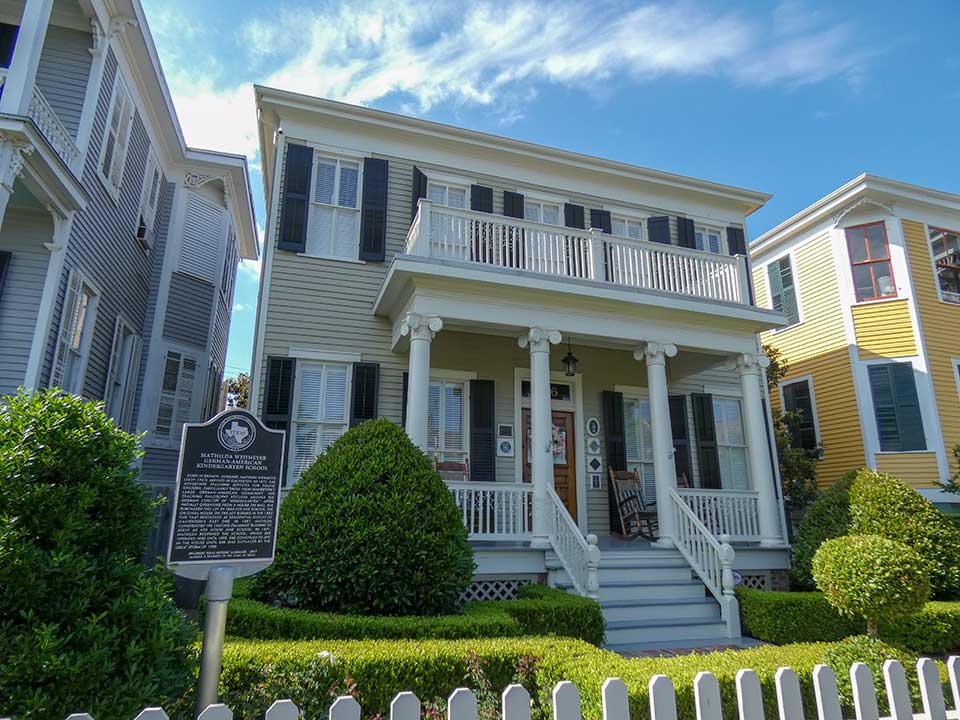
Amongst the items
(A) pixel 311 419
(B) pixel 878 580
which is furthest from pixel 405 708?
(A) pixel 311 419

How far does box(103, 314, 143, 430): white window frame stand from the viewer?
10609mm

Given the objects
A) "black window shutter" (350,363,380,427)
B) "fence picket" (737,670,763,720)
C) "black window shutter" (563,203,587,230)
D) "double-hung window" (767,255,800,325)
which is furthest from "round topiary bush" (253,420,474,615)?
"double-hung window" (767,255,800,325)

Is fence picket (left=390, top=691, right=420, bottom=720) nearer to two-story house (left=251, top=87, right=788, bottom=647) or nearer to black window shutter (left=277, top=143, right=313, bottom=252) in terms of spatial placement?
two-story house (left=251, top=87, right=788, bottom=647)

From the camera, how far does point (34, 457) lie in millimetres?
2988

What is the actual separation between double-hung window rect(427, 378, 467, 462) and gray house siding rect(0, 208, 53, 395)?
20.1 feet

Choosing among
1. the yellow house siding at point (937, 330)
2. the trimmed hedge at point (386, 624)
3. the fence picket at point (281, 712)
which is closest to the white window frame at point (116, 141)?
the trimmed hedge at point (386, 624)

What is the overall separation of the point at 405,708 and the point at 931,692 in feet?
9.91

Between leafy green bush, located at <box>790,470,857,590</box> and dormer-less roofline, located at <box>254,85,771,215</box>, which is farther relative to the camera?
dormer-less roofline, located at <box>254,85,771,215</box>

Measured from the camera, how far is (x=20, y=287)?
823 cm

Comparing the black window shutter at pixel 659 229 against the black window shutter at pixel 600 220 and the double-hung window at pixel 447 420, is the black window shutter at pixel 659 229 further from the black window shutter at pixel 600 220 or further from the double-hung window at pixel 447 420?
the double-hung window at pixel 447 420

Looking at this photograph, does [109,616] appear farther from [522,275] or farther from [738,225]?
[738,225]

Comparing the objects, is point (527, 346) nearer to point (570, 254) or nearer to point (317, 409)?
point (570, 254)

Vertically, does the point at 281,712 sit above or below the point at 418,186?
below

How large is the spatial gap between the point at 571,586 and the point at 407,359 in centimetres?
479
